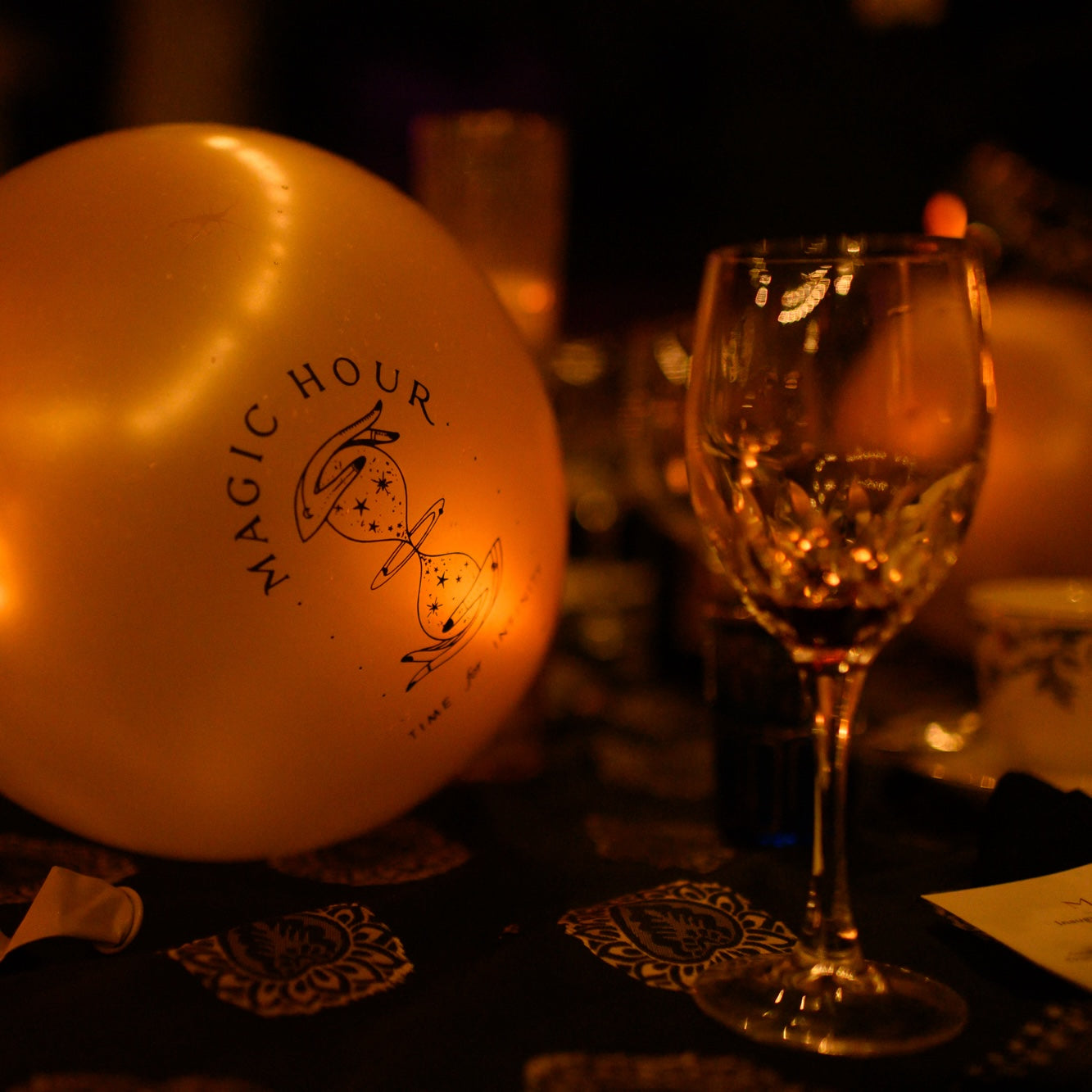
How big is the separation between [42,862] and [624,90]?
7.50ft

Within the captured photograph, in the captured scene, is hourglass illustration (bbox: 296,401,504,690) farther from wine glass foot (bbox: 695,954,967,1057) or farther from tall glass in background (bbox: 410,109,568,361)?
tall glass in background (bbox: 410,109,568,361)

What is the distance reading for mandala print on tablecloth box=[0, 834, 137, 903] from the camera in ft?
1.67

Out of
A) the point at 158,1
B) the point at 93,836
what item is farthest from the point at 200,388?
the point at 158,1

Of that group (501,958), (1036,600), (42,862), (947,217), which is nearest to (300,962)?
(501,958)

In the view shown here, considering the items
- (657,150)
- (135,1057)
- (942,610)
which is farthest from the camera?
(657,150)

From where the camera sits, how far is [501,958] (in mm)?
439

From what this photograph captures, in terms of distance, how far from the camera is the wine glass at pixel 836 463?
406mm

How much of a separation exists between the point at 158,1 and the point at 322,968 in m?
2.78

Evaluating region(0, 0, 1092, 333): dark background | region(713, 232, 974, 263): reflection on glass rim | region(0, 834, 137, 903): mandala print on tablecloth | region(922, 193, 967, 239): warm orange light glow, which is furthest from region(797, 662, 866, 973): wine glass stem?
region(0, 0, 1092, 333): dark background

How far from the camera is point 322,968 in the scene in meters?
0.43

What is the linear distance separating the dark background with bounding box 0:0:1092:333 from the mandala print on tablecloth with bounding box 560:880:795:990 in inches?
64.9

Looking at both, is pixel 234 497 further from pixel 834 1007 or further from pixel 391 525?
pixel 834 1007

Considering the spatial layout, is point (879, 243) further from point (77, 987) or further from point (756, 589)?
point (77, 987)

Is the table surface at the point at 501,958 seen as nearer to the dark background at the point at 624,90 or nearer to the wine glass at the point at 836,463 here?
the wine glass at the point at 836,463
